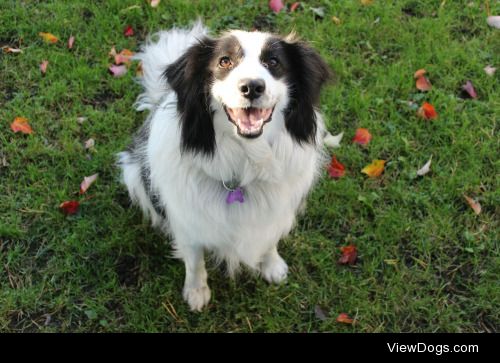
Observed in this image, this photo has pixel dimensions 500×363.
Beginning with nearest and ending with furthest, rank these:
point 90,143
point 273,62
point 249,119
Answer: point 249,119 → point 273,62 → point 90,143

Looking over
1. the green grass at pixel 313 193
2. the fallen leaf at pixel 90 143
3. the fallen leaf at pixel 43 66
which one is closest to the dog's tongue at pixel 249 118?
the green grass at pixel 313 193

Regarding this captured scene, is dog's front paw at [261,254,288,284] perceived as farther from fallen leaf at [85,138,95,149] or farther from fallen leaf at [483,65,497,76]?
fallen leaf at [483,65,497,76]

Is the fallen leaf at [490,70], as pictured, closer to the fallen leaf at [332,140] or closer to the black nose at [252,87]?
the fallen leaf at [332,140]

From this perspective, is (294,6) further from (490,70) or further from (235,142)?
(235,142)

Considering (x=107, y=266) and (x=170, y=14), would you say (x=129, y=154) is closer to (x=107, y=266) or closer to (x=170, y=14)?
(x=107, y=266)

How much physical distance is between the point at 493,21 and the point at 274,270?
2759 mm

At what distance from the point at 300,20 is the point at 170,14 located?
1010mm

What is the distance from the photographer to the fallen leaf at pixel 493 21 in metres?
4.44

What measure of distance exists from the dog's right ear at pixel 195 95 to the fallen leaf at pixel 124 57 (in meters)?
1.77

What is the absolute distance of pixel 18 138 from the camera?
3775 mm

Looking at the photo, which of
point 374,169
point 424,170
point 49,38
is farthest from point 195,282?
point 49,38

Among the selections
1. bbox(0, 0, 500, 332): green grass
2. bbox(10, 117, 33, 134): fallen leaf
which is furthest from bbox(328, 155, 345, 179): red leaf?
bbox(10, 117, 33, 134): fallen leaf

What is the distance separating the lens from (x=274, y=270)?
10.8 feet

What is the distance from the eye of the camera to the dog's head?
234cm
